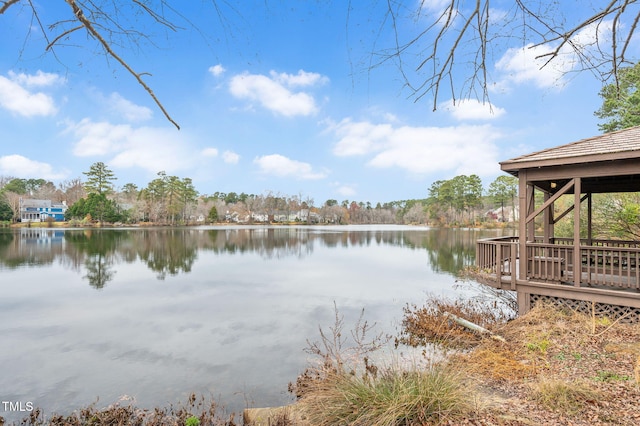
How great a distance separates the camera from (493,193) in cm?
5647

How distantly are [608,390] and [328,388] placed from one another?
2833mm

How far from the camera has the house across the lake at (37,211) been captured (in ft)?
199

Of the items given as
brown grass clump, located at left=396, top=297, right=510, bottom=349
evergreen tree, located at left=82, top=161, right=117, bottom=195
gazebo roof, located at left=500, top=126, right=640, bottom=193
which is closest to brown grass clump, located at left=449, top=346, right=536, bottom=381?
brown grass clump, located at left=396, top=297, right=510, bottom=349

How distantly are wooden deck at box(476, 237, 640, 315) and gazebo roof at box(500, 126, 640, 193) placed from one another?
1.39m

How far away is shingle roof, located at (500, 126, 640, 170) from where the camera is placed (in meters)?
5.81

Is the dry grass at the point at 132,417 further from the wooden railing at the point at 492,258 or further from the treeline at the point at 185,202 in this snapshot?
the treeline at the point at 185,202

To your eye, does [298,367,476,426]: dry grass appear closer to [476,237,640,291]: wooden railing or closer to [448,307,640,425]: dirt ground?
[448,307,640,425]: dirt ground

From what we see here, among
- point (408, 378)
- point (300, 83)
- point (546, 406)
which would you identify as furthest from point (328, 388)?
point (300, 83)

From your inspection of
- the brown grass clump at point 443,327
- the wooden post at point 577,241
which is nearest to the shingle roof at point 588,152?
the wooden post at point 577,241

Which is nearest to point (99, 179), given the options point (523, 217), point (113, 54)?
point (523, 217)

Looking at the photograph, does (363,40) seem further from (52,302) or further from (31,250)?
(31,250)

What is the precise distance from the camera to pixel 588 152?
6.21 m

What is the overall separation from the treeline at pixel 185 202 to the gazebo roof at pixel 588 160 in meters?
52.6

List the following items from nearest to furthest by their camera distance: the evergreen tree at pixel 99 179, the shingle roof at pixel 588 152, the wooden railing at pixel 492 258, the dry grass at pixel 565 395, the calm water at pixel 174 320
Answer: the dry grass at pixel 565 395 < the calm water at pixel 174 320 < the shingle roof at pixel 588 152 < the wooden railing at pixel 492 258 < the evergreen tree at pixel 99 179
